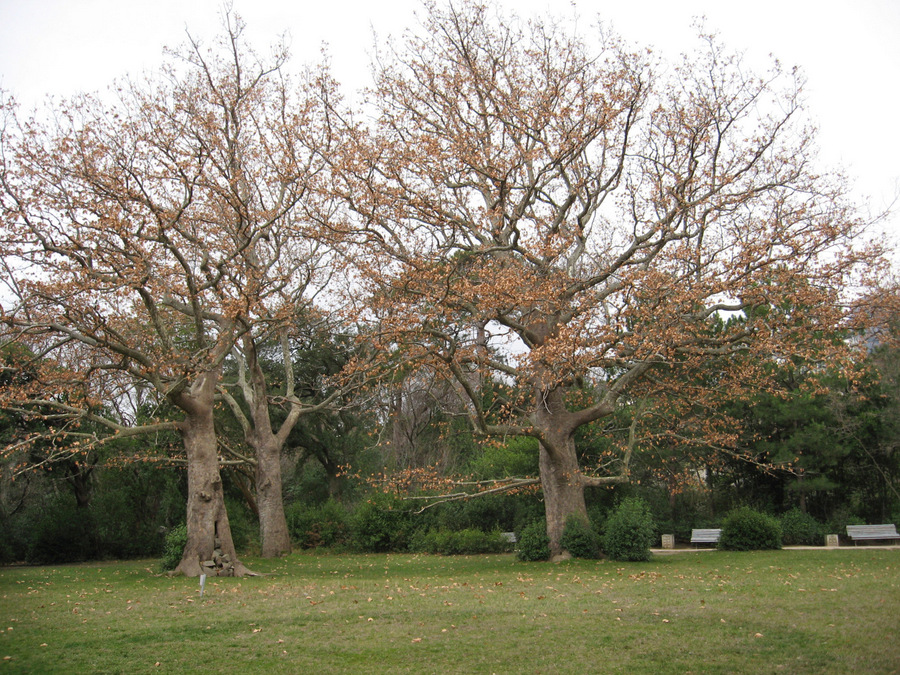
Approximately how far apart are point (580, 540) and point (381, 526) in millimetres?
10533

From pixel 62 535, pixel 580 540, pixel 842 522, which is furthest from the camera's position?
pixel 62 535

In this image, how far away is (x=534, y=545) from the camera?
17.8 m

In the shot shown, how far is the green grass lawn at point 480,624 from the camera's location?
270 inches

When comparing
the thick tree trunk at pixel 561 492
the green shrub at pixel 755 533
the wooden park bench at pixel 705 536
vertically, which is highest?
the thick tree trunk at pixel 561 492

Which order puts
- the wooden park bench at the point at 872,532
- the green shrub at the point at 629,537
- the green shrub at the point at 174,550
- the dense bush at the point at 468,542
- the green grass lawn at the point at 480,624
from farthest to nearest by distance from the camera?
1. the dense bush at the point at 468,542
2. the wooden park bench at the point at 872,532
3. the green shrub at the point at 174,550
4. the green shrub at the point at 629,537
5. the green grass lawn at the point at 480,624

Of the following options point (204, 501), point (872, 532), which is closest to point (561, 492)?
point (204, 501)

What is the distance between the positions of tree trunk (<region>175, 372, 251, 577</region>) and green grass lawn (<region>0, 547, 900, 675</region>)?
1.53m

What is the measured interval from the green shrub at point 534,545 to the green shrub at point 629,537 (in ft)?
5.08

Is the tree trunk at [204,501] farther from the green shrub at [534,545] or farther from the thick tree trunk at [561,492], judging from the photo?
the thick tree trunk at [561,492]

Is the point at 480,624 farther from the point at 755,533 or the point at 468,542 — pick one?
the point at 468,542

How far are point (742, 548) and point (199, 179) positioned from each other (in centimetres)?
1774

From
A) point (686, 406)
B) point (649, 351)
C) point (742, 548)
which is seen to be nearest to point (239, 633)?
point (649, 351)

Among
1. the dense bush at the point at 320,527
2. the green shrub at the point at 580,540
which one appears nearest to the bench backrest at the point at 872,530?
the green shrub at the point at 580,540

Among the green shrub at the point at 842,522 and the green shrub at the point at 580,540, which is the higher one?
the green shrub at the point at 580,540
